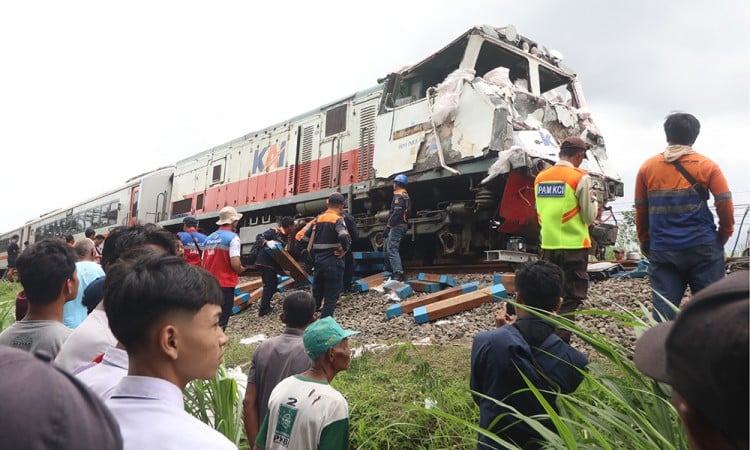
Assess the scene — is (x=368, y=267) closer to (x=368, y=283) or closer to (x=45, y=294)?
(x=368, y=283)

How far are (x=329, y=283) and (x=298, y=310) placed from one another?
4063 millimetres

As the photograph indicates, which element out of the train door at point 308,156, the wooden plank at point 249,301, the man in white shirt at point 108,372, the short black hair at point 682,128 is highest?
the train door at point 308,156

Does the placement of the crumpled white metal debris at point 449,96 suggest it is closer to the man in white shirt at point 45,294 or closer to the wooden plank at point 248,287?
the wooden plank at point 248,287

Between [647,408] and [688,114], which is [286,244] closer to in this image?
[688,114]

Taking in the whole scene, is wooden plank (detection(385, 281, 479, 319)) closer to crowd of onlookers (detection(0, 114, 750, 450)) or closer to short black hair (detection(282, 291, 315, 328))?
crowd of onlookers (detection(0, 114, 750, 450))

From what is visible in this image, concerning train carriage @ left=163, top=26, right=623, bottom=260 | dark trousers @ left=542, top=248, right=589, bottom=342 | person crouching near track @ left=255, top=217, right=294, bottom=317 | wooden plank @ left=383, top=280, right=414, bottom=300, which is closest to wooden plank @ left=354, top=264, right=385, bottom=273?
train carriage @ left=163, top=26, right=623, bottom=260

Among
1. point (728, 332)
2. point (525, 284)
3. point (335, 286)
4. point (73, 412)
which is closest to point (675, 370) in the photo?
point (728, 332)

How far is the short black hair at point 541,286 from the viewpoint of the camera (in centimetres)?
234

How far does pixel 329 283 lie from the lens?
22.7ft

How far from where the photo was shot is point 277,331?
7.07 meters

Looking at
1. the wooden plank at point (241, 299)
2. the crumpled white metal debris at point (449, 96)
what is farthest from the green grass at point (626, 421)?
the wooden plank at point (241, 299)

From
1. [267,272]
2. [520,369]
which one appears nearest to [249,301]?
[267,272]

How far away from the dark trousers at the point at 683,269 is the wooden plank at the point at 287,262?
6.00m

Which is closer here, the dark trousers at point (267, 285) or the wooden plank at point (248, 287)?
the dark trousers at point (267, 285)
